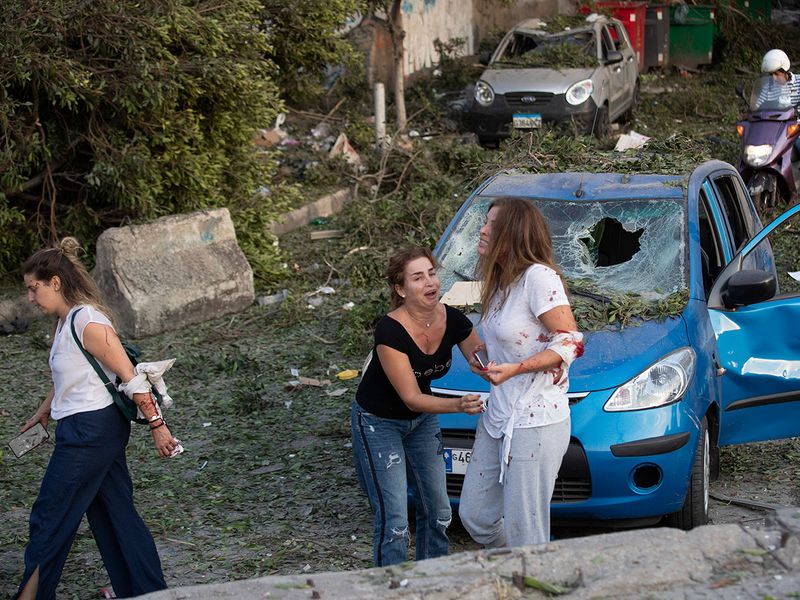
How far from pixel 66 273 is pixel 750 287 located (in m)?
3.24

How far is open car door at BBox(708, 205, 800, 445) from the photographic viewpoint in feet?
18.2

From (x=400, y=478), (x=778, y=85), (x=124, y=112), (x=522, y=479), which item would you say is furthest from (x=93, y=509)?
(x=778, y=85)

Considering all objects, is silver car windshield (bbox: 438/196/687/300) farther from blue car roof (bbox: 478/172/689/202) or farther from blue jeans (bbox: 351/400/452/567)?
blue jeans (bbox: 351/400/452/567)

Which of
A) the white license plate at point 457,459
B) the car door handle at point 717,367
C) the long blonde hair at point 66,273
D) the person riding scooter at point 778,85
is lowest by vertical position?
the white license plate at point 457,459

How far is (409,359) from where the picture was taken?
4.25 m

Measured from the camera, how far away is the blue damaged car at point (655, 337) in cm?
489

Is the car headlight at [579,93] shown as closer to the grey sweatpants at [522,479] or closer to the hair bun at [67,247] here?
the hair bun at [67,247]

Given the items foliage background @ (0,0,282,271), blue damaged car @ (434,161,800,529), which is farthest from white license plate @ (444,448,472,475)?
foliage background @ (0,0,282,271)

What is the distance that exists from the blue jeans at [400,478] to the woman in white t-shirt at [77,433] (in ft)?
2.81

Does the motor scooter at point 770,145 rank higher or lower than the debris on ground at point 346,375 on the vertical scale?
higher

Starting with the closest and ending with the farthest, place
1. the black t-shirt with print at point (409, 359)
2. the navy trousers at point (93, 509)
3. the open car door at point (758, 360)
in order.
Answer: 1. the black t-shirt with print at point (409, 359)
2. the navy trousers at point (93, 509)
3. the open car door at point (758, 360)

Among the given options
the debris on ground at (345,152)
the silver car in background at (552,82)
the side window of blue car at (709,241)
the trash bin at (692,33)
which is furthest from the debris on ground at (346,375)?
the trash bin at (692,33)

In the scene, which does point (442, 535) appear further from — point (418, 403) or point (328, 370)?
point (328, 370)

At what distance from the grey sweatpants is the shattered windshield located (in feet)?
39.5
